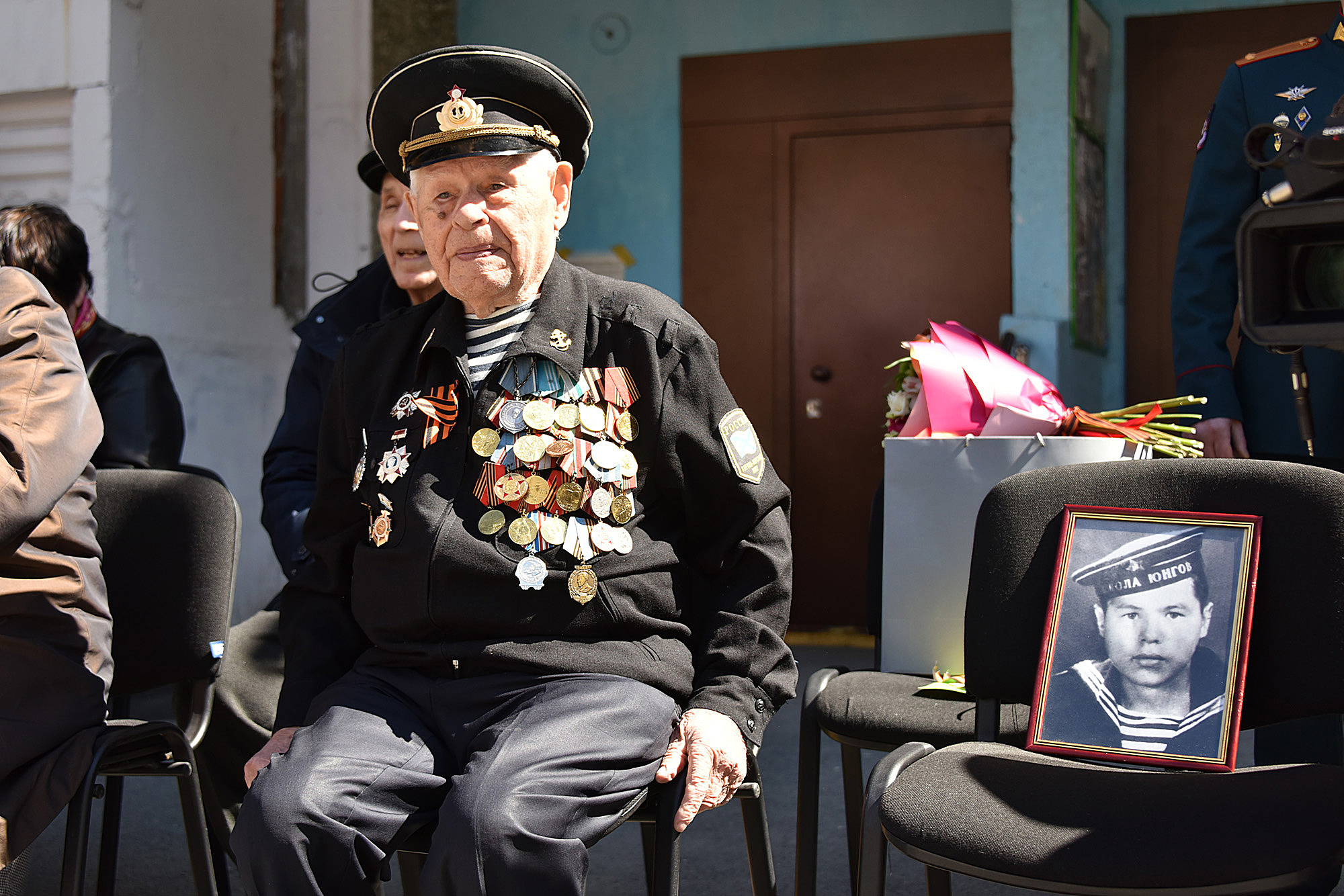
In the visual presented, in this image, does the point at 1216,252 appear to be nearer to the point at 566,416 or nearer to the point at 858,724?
the point at 858,724

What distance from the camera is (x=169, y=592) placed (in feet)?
7.54

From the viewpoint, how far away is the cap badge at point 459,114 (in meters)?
1.87

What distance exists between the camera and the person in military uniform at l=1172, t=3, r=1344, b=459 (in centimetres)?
241

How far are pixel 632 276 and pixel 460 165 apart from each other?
12.6ft

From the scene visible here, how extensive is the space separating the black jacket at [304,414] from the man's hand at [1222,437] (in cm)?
176

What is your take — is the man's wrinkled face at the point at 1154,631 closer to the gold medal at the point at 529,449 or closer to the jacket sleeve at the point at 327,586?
the gold medal at the point at 529,449

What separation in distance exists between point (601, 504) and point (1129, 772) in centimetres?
84

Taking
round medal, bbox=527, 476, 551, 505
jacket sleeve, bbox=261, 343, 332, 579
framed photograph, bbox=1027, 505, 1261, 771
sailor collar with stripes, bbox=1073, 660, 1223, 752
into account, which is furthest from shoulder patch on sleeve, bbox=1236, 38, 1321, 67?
jacket sleeve, bbox=261, 343, 332, 579

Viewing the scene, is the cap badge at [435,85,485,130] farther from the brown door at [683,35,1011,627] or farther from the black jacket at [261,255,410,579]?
the brown door at [683,35,1011,627]

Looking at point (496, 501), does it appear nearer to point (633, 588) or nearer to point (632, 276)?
point (633, 588)

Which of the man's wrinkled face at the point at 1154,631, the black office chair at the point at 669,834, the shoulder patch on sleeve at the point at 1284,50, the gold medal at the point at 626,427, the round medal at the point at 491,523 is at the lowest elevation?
the black office chair at the point at 669,834

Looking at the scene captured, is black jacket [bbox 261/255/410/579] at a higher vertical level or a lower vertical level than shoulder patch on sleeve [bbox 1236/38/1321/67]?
lower

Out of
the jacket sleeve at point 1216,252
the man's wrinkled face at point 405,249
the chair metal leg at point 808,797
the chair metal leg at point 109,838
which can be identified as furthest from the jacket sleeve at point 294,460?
the jacket sleeve at point 1216,252

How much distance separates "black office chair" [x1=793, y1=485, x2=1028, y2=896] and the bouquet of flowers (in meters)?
0.46
